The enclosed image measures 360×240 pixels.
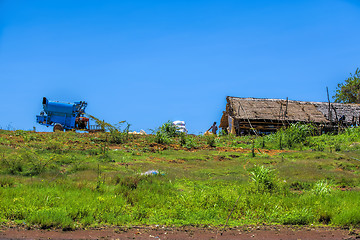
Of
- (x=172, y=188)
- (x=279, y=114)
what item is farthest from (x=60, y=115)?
(x=172, y=188)

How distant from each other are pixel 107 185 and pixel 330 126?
2341 cm

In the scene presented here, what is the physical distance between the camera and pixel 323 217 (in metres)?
7.80

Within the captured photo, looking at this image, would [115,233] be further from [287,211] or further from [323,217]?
[323,217]

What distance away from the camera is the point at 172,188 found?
31.3 feet

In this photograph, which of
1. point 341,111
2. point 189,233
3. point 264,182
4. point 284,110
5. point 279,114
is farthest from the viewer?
point 341,111

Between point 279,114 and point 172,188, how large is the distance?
20538 mm

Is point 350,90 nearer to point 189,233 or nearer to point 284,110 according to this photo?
point 284,110

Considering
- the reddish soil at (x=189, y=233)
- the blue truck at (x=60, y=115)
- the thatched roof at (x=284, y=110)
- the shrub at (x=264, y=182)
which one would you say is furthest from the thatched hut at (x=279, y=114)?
the reddish soil at (x=189, y=233)

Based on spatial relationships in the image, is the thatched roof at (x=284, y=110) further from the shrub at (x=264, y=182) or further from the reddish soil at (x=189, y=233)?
the reddish soil at (x=189, y=233)

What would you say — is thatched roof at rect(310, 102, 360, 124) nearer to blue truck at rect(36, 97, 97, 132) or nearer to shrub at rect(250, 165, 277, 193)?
blue truck at rect(36, 97, 97, 132)

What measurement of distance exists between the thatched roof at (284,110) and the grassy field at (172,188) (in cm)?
1307

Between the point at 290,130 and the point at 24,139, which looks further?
the point at 290,130

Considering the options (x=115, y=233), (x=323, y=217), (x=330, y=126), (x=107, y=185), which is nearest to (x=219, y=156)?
(x=107, y=185)

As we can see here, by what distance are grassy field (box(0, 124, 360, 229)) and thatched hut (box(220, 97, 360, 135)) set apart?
12.6m
